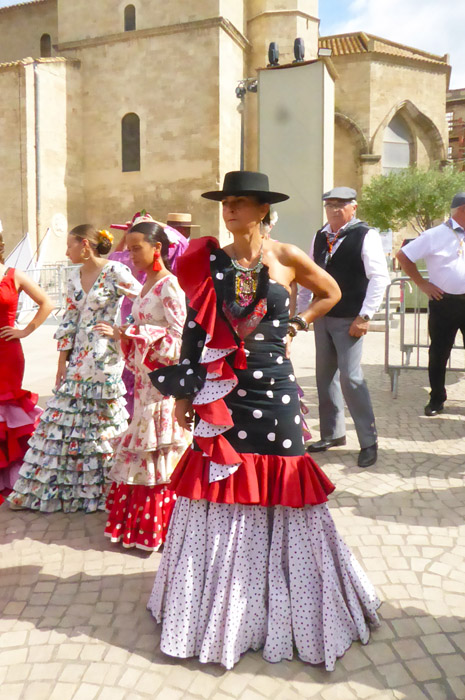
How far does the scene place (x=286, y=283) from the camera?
265cm

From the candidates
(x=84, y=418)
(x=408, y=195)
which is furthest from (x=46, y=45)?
(x=84, y=418)

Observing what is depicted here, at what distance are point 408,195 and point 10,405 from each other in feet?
103

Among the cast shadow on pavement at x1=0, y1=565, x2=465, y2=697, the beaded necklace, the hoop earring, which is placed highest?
the hoop earring

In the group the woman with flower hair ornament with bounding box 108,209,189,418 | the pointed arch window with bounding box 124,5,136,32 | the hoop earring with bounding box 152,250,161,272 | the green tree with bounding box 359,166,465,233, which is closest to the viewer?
the hoop earring with bounding box 152,250,161,272

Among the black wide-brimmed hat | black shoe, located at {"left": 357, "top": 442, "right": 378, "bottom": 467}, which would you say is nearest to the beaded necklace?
the black wide-brimmed hat

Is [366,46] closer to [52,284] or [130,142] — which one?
[130,142]

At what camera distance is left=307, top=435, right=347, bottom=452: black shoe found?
5250mm

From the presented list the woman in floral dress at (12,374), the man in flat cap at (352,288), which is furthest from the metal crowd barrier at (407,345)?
the woman in floral dress at (12,374)

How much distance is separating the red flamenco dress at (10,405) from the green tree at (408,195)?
98.5 feet

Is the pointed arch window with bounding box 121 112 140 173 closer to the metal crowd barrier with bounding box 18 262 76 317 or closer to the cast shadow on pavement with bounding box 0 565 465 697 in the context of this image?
the metal crowd barrier with bounding box 18 262 76 317

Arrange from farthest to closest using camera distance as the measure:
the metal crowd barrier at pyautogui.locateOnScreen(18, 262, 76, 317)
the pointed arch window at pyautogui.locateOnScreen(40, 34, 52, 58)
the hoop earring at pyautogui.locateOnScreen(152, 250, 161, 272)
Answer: the pointed arch window at pyautogui.locateOnScreen(40, 34, 52, 58), the metal crowd barrier at pyautogui.locateOnScreen(18, 262, 76, 317), the hoop earring at pyautogui.locateOnScreen(152, 250, 161, 272)

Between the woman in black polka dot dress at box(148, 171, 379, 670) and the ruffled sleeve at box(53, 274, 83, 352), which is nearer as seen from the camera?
the woman in black polka dot dress at box(148, 171, 379, 670)

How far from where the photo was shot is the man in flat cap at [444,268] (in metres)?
5.94

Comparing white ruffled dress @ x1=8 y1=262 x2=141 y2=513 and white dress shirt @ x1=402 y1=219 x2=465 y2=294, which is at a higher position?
white dress shirt @ x1=402 y1=219 x2=465 y2=294
